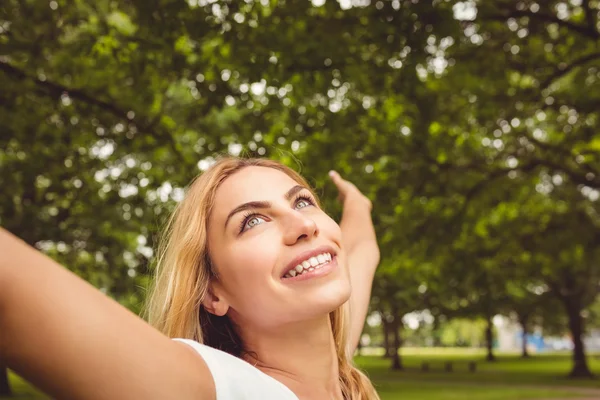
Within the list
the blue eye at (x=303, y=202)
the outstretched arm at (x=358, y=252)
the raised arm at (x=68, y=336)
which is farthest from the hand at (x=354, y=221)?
the raised arm at (x=68, y=336)

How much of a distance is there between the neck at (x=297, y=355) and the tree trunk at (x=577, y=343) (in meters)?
29.8

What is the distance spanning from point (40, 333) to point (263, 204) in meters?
1.03

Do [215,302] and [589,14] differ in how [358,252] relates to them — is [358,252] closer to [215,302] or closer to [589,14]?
[215,302]

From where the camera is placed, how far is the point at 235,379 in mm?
1592

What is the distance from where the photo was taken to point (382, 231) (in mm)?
14141

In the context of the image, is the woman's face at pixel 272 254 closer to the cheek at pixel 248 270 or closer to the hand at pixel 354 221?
the cheek at pixel 248 270

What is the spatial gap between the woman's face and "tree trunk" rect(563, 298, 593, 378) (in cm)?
2994

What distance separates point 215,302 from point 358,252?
4.16ft

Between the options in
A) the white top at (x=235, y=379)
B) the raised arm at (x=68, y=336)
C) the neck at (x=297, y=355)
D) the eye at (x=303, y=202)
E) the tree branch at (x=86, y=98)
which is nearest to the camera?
the raised arm at (x=68, y=336)

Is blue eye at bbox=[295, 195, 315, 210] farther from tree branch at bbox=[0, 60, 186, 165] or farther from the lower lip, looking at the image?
tree branch at bbox=[0, 60, 186, 165]

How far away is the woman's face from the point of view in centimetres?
191

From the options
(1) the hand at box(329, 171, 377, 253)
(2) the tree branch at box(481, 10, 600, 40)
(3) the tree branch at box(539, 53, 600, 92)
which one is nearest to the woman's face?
(1) the hand at box(329, 171, 377, 253)

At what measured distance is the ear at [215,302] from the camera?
2.12 metres

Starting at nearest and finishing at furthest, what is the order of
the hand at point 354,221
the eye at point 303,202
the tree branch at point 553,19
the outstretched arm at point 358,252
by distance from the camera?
1. the eye at point 303,202
2. the outstretched arm at point 358,252
3. the hand at point 354,221
4. the tree branch at point 553,19
